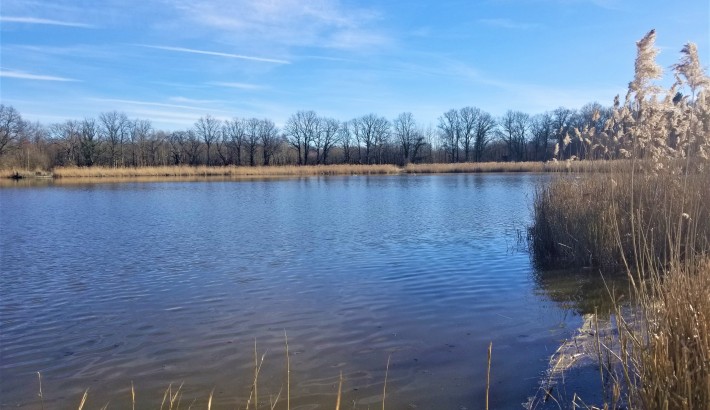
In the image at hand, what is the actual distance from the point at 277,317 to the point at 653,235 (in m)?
4.26

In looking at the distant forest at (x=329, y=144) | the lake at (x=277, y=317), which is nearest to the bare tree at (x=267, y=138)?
the distant forest at (x=329, y=144)

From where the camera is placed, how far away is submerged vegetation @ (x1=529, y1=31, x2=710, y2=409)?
2.39 metres

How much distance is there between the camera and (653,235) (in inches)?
216

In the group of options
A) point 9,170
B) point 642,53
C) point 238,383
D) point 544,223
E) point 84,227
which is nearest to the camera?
point 238,383

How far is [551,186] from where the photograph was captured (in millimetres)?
9969

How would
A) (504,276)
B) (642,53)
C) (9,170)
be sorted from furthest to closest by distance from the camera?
1. (9,170)
2. (504,276)
3. (642,53)

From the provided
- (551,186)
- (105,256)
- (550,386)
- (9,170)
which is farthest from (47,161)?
(550,386)

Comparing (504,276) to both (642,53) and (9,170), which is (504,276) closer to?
(642,53)

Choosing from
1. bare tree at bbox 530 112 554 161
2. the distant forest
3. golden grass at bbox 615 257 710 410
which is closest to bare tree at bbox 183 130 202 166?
the distant forest

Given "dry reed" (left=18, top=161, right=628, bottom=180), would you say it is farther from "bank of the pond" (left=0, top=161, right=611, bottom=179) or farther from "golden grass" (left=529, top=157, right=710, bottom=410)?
"golden grass" (left=529, top=157, right=710, bottom=410)

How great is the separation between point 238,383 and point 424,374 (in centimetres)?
153

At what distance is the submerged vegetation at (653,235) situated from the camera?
239cm

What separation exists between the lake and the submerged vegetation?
906 millimetres

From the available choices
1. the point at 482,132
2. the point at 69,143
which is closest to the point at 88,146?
the point at 69,143
